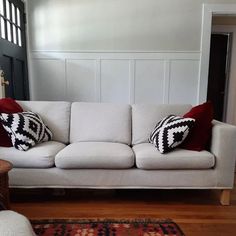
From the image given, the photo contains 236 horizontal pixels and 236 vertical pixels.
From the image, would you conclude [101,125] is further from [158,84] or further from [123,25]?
[123,25]

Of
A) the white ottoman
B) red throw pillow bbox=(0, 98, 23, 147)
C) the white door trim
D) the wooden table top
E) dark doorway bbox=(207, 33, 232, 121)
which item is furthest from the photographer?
dark doorway bbox=(207, 33, 232, 121)

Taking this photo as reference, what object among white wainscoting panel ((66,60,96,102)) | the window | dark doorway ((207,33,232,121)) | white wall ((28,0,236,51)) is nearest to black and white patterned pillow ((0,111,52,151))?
the window

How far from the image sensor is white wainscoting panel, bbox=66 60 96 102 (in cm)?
355

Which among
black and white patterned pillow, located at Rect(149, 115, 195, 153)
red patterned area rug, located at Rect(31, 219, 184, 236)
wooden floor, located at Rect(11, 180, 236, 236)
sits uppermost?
black and white patterned pillow, located at Rect(149, 115, 195, 153)

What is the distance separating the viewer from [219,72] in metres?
4.93

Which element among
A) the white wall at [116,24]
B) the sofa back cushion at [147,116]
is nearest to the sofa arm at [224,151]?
the sofa back cushion at [147,116]

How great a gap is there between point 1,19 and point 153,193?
103 inches

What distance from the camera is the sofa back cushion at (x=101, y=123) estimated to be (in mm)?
2416

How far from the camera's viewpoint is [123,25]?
346 centimetres

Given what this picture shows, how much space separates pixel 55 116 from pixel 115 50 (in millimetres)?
1550

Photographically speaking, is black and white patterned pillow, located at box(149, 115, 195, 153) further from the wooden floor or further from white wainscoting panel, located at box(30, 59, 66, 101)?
white wainscoting panel, located at box(30, 59, 66, 101)

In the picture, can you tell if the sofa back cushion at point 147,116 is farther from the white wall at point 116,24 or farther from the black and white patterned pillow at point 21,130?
the white wall at point 116,24

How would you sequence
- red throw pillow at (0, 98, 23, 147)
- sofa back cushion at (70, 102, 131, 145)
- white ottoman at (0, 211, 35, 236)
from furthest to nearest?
sofa back cushion at (70, 102, 131, 145) → red throw pillow at (0, 98, 23, 147) → white ottoman at (0, 211, 35, 236)

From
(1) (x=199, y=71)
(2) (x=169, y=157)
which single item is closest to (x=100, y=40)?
(1) (x=199, y=71)
